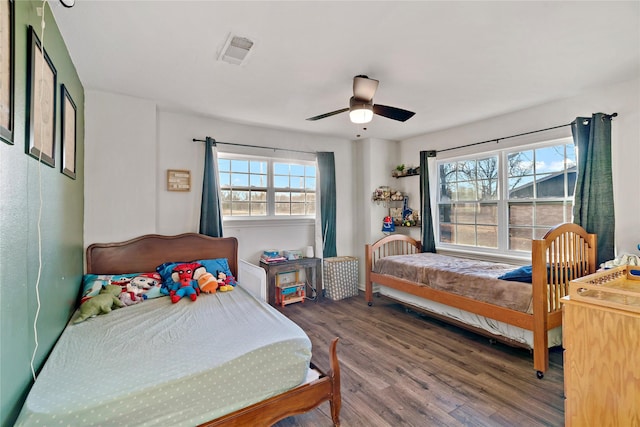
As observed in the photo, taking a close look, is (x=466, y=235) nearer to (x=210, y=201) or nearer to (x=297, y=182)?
(x=297, y=182)

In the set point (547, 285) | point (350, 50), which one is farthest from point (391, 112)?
point (547, 285)

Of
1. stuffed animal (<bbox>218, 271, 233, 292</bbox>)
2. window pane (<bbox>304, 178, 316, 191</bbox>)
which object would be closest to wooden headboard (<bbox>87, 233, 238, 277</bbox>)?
stuffed animal (<bbox>218, 271, 233, 292</bbox>)

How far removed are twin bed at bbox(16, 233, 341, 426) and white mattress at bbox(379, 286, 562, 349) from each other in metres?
1.70

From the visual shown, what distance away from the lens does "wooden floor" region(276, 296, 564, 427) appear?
186 cm

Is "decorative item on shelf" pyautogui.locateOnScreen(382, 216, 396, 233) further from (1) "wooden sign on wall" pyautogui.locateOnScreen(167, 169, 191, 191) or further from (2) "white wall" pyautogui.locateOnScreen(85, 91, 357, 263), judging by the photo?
(1) "wooden sign on wall" pyautogui.locateOnScreen(167, 169, 191, 191)

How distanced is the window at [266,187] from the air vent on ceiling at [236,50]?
1790 millimetres

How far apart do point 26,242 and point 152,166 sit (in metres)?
1.92

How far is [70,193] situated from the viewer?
7.43ft

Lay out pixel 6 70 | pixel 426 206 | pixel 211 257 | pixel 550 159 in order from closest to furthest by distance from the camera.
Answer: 1. pixel 6 70
2. pixel 550 159
3. pixel 211 257
4. pixel 426 206

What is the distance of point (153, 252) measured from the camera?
123 inches

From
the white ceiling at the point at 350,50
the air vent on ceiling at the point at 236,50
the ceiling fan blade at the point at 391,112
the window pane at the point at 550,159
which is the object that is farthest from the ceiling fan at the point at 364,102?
the window pane at the point at 550,159

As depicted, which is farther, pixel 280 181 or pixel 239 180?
pixel 280 181

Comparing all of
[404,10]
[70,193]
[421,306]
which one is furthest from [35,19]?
[421,306]

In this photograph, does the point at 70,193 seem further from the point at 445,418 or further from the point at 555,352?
the point at 555,352
